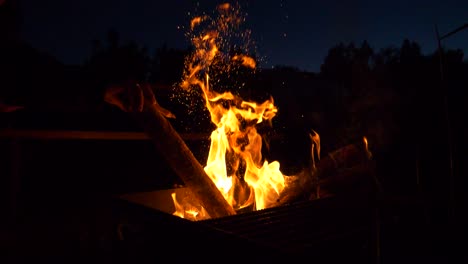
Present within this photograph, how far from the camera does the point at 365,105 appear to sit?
9625 millimetres

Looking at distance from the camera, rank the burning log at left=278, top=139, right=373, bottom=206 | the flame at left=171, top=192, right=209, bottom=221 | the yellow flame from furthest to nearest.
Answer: the yellow flame
the burning log at left=278, top=139, right=373, bottom=206
the flame at left=171, top=192, right=209, bottom=221

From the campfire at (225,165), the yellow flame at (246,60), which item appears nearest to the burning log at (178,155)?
the campfire at (225,165)

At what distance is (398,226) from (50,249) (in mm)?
3211

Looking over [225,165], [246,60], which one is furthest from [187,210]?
[246,60]

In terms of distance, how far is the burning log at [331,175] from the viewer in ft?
15.0

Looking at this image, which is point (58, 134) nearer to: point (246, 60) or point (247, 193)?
point (247, 193)

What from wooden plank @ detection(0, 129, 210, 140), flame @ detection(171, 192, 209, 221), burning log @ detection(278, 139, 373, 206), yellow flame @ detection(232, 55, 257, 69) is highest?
yellow flame @ detection(232, 55, 257, 69)

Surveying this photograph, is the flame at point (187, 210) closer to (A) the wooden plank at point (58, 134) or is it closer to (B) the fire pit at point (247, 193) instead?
(B) the fire pit at point (247, 193)

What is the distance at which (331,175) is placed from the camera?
4672 mm

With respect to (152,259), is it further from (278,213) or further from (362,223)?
(362,223)

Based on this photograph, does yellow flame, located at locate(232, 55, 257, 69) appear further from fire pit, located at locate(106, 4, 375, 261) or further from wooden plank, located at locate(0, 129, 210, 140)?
wooden plank, located at locate(0, 129, 210, 140)

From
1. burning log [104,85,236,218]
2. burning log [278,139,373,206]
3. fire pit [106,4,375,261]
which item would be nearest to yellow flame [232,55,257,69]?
fire pit [106,4,375,261]

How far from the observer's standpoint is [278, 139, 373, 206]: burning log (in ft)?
15.0

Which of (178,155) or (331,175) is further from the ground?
(178,155)
